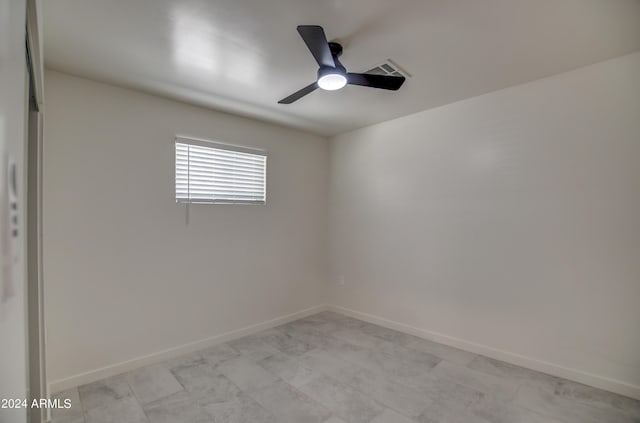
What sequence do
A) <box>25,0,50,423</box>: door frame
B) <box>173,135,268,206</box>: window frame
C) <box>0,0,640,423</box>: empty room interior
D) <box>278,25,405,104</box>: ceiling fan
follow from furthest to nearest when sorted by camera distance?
<box>173,135,268,206</box>: window frame < <box>0,0,640,423</box>: empty room interior < <box>278,25,405,104</box>: ceiling fan < <box>25,0,50,423</box>: door frame

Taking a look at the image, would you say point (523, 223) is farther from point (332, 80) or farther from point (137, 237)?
point (137, 237)

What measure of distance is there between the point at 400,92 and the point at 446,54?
0.68m

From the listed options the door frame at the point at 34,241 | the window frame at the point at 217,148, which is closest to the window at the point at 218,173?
the window frame at the point at 217,148

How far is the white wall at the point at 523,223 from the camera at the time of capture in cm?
227

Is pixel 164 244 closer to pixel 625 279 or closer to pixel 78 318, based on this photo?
pixel 78 318

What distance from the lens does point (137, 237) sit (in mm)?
2729

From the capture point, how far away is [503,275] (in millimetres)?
2811

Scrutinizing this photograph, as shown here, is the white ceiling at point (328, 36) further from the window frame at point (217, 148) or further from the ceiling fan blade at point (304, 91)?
the window frame at point (217, 148)

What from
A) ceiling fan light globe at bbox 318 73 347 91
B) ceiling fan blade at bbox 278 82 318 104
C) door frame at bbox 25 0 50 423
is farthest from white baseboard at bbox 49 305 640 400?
ceiling fan light globe at bbox 318 73 347 91

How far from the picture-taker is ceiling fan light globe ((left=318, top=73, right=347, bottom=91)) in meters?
1.94

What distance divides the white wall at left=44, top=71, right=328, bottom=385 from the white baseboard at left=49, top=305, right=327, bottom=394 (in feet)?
0.15

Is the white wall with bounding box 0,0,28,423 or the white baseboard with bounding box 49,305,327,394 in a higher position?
the white wall with bounding box 0,0,28,423

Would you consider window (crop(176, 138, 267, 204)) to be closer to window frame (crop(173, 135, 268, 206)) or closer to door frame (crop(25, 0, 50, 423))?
window frame (crop(173, 135, 268, 206))

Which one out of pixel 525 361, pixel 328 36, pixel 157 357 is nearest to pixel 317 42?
pixel 328 36
